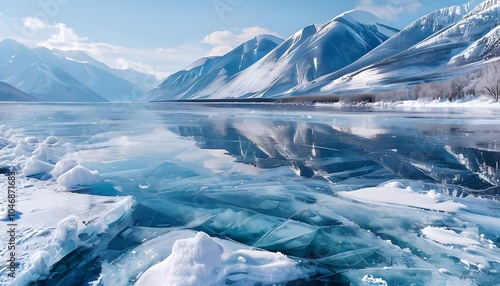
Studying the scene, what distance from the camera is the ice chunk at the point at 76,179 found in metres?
9.40

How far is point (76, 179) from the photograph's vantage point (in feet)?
31.3

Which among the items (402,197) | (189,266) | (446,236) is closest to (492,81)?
(402,197)

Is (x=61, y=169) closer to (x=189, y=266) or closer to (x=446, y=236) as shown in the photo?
(x=189, y=266)

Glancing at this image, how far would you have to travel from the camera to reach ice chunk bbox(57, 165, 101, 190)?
9.40 m

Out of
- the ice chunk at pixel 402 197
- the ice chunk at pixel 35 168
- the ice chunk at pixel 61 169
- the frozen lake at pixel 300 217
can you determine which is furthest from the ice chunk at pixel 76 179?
the ice chunk at pixel 402 197

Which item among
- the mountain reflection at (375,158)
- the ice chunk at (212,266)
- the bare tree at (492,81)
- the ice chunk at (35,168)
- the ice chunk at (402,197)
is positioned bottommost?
the mountain reflection at (375,158)

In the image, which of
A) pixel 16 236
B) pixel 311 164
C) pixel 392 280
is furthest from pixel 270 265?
pixel 311 164

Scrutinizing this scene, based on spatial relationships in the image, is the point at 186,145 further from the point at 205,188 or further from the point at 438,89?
the point at 438,89

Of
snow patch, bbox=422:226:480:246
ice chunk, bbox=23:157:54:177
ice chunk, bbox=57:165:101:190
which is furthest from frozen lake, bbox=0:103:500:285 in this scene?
ice chunk, bbox=57:165:101:190

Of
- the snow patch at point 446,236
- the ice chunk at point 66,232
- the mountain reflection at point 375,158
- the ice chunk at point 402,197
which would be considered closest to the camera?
the ice chunk at point 66,232

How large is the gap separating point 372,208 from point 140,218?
5542 millimetres

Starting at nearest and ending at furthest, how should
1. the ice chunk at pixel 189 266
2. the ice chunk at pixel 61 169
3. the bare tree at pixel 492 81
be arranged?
the ice chunk at pixel 189 266 < the ice chunk at pixel 61 169 < the bare tree at pixel 492 81

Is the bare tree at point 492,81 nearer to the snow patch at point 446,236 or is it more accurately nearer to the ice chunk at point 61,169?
the snow patch at point 446,236

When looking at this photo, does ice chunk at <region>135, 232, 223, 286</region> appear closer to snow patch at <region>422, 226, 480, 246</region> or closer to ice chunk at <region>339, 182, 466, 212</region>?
snow patch at <region>422, 226, 480, 246</region>
